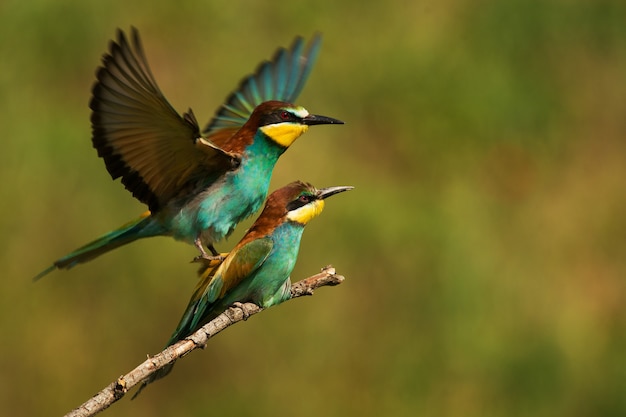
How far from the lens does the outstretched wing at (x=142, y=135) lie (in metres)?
2.37

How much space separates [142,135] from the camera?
2.52 metres

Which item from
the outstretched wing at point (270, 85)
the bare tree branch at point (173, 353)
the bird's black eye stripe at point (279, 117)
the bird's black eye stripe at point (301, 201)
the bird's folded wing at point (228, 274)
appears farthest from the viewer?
the outstretched wing at point (270, 85)

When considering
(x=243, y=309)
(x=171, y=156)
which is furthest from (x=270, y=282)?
(x=171, y=156)

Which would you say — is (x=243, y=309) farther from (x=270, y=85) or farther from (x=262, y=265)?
(x=270, y=85)

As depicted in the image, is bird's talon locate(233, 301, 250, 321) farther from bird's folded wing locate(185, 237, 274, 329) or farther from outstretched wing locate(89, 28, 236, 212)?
outstretched wing locate(89, 28, 236, 212)

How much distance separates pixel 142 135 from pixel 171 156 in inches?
4.1

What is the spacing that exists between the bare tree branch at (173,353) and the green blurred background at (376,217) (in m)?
1.41

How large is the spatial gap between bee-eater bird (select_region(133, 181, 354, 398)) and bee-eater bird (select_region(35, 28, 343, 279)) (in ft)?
0.36

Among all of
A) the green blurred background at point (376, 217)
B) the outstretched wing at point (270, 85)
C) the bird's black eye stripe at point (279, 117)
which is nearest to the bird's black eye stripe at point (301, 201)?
the bird's black eye stripe at point (279, 117)

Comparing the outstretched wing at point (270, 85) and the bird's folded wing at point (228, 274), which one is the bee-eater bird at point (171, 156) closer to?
the bird's folded wing at point (228, 274)

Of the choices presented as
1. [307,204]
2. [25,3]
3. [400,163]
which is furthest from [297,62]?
[25,3]

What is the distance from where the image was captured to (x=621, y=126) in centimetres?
493

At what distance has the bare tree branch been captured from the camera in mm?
1747

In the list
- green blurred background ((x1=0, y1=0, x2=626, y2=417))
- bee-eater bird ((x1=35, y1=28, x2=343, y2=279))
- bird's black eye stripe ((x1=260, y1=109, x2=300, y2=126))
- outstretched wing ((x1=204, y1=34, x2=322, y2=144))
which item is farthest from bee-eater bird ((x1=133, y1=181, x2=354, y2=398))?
green blurred background ((x1=0, y1=0, x2=626, y2=417))
